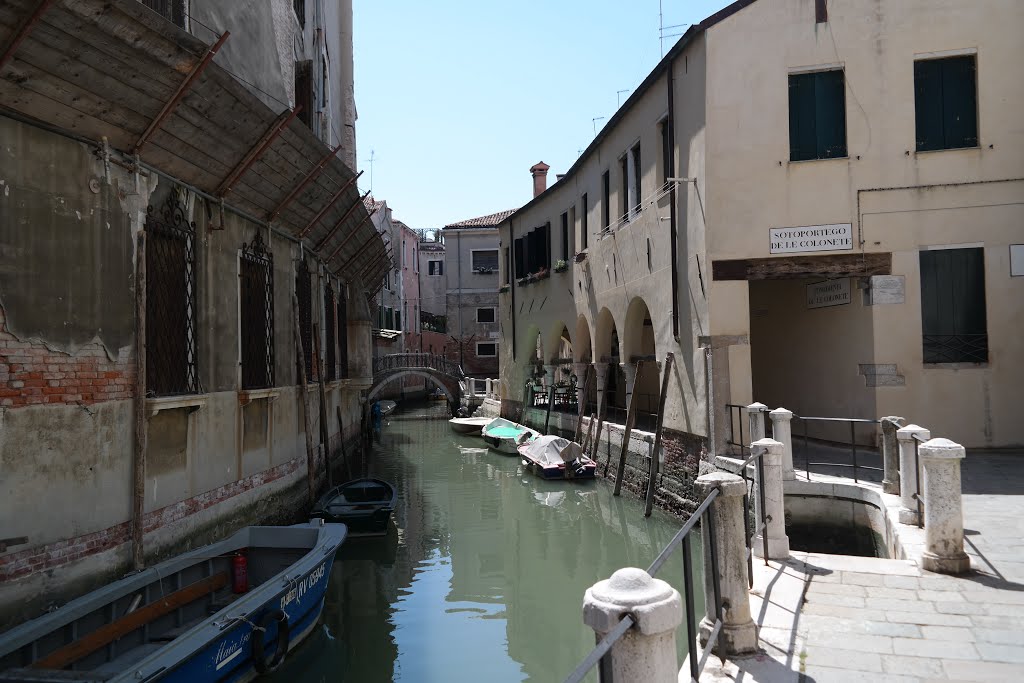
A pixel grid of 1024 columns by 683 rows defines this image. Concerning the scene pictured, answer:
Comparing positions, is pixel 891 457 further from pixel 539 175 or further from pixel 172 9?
pixel 539 175

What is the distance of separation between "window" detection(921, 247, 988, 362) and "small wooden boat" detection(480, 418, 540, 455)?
1017 centimetres

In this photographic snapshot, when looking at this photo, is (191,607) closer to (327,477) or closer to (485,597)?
(485,597)

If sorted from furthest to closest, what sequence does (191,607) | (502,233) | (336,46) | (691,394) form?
(502,233) < (336,46) < (691,394) < (191,607)

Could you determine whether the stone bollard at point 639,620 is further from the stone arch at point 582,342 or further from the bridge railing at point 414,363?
the bridge railing at point 414,363

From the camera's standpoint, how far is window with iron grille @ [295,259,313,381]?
12.0m

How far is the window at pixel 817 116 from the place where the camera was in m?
10.4

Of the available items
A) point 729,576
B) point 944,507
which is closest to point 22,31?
point 729,576

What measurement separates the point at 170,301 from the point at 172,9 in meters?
3.08

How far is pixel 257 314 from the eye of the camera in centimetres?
971

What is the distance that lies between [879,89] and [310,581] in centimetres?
943

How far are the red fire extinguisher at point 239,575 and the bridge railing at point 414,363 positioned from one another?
21.4 metres

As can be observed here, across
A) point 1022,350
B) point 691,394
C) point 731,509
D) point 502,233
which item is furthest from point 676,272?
point 502,233

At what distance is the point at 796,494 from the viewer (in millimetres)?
8688

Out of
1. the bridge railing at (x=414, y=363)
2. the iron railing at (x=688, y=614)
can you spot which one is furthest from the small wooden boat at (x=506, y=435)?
the iron railing at (x=688, y=614)
